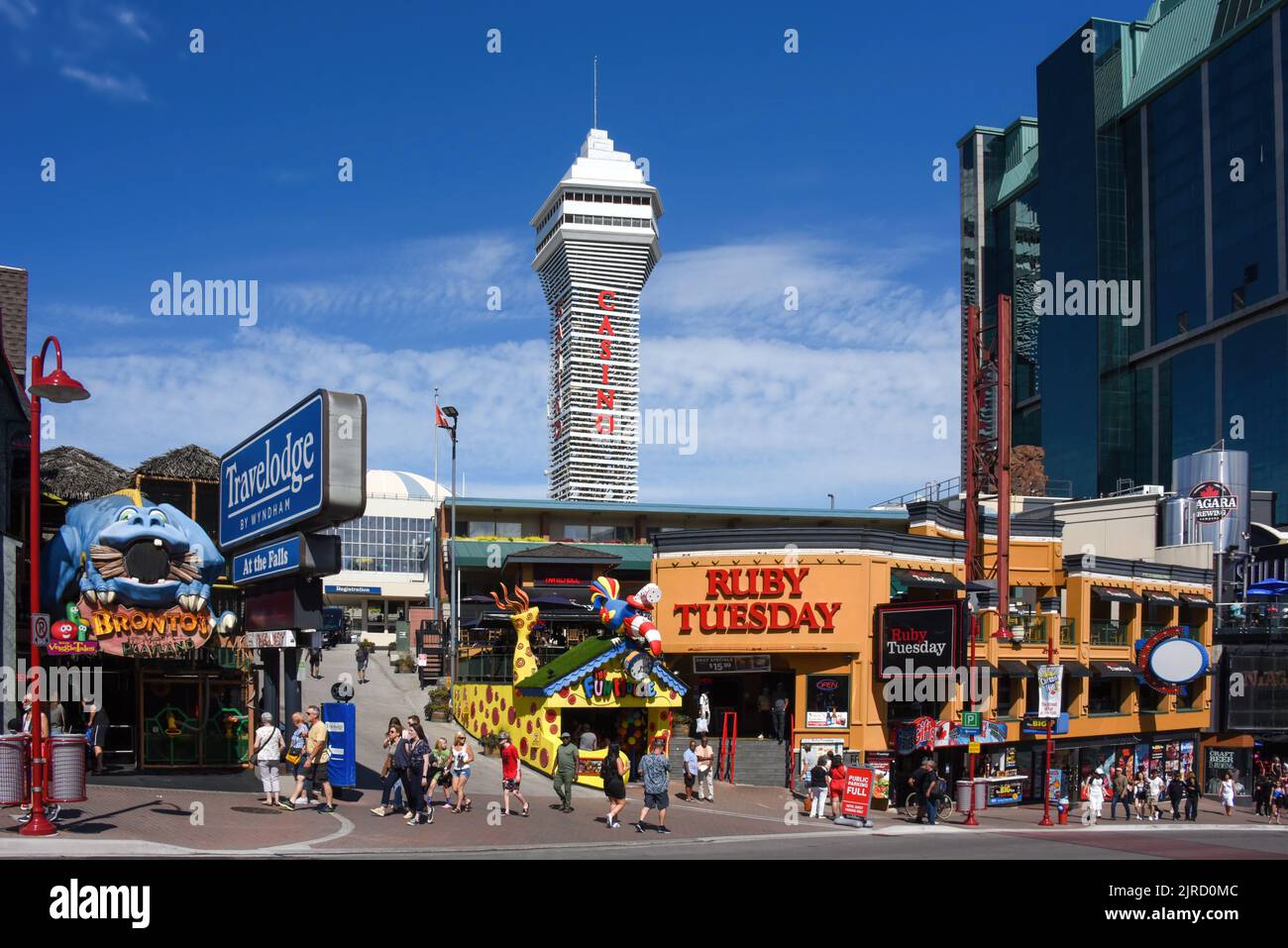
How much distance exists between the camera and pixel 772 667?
3612 cm

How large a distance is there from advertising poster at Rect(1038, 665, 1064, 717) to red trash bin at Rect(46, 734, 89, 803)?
22.9 metres

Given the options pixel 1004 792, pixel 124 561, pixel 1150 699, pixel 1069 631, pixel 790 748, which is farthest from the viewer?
pixel 1150 699

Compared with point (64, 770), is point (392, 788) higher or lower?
lower

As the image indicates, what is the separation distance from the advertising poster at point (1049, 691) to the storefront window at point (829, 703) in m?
4.98

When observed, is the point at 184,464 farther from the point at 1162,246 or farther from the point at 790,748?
the point at 1162,246

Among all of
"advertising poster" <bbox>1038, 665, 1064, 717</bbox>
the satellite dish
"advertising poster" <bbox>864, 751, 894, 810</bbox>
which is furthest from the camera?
"advertising poster" <bbox>864, 751, 894, 810</bbox>

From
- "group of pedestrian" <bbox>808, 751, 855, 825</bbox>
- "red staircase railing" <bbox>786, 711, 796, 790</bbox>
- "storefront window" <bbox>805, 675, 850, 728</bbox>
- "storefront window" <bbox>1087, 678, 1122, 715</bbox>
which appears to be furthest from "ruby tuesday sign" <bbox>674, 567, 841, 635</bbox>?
"storefront window" <bbox>1087, 678, 1122, 715</bbox>

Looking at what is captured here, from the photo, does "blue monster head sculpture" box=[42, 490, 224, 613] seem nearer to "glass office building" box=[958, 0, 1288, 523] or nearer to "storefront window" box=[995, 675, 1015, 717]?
"storefront window" box=[995, 675, 1015, 717]

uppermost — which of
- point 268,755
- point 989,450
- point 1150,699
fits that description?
point 989,450

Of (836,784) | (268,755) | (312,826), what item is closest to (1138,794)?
(836,784)

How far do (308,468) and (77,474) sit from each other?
17881mm

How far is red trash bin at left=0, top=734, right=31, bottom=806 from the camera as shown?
18688 millimetres

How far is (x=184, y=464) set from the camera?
1444 inches
